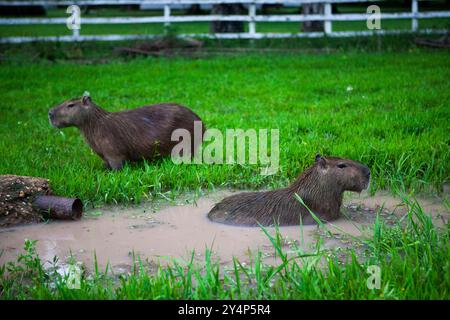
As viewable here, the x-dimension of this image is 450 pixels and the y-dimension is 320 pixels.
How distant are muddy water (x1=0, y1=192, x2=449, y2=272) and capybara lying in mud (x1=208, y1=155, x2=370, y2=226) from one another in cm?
9

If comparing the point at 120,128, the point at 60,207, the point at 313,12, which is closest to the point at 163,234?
the point at 60,207

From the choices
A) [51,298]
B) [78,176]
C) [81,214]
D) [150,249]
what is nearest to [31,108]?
[78,176]

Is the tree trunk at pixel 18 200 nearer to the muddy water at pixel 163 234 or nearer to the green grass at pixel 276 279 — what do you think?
the muddy water at pixel 163 234

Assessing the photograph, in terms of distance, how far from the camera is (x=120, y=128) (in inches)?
251

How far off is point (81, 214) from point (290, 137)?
8.81ft

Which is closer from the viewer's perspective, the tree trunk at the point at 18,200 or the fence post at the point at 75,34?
the tree trunk at the point at 18,200

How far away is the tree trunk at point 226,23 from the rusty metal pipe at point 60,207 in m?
12.8

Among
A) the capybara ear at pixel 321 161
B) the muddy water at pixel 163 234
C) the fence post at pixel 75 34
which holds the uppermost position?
the fence post at pixel 75 34

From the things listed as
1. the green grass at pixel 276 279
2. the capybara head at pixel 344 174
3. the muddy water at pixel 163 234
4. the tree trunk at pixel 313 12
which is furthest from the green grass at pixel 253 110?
the tree trunk at pixel 313 12

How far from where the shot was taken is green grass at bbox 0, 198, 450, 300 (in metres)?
3.32

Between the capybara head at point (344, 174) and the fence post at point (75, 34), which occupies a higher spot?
the fence post at point (75, 34)

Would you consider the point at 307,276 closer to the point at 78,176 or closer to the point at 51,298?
the point at 51,298

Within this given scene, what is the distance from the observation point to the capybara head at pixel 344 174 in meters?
4.89

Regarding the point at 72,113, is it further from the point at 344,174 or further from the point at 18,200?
the point at 344,174
